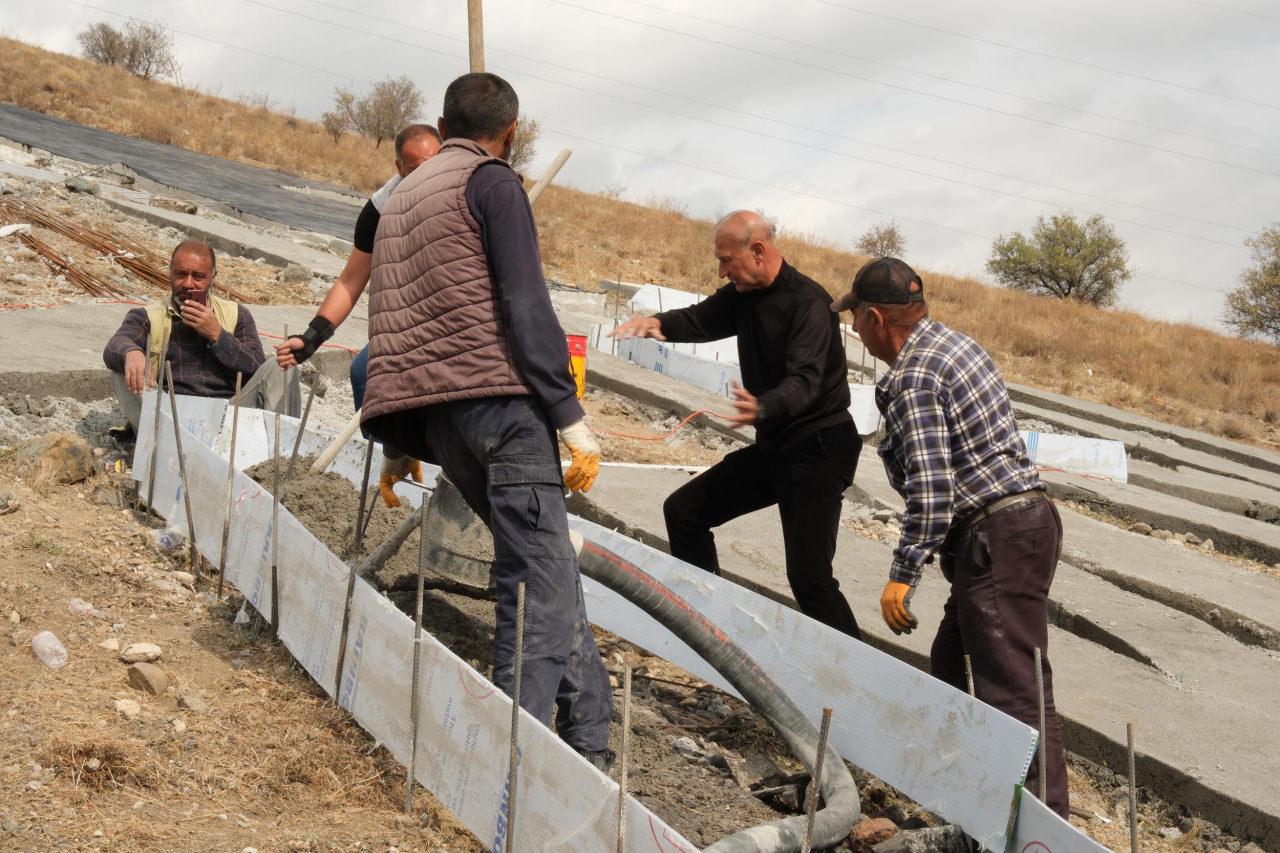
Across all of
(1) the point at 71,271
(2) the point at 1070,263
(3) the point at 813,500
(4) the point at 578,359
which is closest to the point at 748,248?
(3) the point at 813,500

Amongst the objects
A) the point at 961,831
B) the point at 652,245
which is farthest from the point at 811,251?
the point at 961,831

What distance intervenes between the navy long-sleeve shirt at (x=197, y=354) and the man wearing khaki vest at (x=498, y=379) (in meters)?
2.76

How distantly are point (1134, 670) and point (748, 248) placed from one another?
256 centimetres

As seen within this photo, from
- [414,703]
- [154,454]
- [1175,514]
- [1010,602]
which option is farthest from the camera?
[1175,514]

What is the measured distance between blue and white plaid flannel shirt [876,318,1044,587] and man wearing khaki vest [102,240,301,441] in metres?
3.16

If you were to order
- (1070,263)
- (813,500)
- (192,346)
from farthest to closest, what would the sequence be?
(1070,263) < (192,346) < (813,500)

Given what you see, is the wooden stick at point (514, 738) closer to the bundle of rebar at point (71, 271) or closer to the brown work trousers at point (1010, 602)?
the brown work trousers at point (1010, 602)

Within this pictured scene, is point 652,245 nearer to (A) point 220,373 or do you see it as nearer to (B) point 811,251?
(B) point 811,251

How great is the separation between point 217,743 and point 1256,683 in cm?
427

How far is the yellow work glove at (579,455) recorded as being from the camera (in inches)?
113

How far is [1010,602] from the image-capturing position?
10.4 feet

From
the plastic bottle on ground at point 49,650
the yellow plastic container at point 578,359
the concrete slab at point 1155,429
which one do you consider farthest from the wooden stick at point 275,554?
the concrete slab at point 1155,429

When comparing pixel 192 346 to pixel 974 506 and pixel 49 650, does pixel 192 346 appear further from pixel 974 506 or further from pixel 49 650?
pixel 974 506

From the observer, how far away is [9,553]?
14.2 ft
